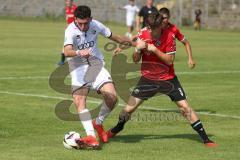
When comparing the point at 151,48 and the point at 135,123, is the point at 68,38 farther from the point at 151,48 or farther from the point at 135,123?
the point at 135,123

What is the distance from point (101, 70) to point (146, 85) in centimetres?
86

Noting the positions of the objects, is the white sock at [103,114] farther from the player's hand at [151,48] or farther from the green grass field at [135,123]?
the player's hand at [151,48]

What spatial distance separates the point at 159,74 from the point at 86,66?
4.33 feet

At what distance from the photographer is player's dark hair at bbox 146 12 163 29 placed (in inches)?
504

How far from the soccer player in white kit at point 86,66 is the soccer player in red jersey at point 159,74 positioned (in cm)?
46

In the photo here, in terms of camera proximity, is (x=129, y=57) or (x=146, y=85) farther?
(x=129, y=57)

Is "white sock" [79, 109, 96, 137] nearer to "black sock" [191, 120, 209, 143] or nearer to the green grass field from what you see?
the green grass field

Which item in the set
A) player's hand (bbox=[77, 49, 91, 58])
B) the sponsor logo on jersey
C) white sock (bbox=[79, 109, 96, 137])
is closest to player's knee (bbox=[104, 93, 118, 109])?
white sock (bbox=[79, 109, 96, 137])

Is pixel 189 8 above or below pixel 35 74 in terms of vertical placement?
below

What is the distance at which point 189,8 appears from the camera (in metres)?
74.9

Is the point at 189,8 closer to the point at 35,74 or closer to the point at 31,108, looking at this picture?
the point at 35,74

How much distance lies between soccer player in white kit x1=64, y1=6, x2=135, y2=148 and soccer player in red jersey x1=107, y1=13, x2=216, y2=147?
458 mm

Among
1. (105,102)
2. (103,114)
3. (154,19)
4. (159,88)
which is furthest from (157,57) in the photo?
(103,114)

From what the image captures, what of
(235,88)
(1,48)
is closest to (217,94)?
(235,88)
